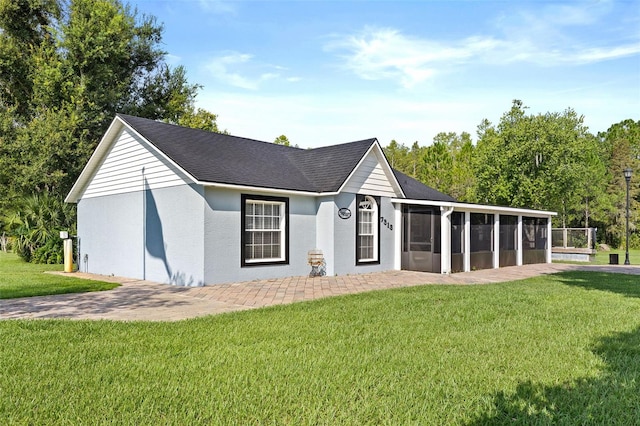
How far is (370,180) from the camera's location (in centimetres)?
1505

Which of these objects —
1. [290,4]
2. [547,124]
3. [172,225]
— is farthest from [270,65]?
[547,124]

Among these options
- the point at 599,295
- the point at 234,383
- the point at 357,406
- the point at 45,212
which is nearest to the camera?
the point at 357,406

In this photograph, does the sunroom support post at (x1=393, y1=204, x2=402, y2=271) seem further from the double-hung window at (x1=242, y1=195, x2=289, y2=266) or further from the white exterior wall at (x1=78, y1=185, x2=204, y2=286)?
the white exterior wall at (x1=78, y1=185, x2=204, y2=286)

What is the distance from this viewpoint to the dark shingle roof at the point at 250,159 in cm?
1212

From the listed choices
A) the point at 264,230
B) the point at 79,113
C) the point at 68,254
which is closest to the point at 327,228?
the point at 264,230

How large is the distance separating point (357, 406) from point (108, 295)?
26.2ft

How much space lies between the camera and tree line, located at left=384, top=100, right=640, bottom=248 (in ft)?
96.3

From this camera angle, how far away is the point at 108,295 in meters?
9.96

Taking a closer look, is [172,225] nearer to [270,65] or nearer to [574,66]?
[270,65]

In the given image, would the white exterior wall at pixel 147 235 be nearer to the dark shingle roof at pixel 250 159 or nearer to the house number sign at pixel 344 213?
the dark shingle roof at pixel 250 159

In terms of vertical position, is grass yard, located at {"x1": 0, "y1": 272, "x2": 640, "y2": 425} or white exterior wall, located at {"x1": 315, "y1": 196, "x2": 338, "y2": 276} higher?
white exterior wall, located at {"x1": 315, "y1": 196, "x2": 338, "y2": 276}

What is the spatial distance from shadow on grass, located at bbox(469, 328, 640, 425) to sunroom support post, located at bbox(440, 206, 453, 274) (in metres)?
10.3

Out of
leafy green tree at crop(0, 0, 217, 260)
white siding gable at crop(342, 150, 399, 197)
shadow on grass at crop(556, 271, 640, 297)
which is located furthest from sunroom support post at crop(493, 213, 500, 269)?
leafy green tree at crop(0, 0, 217, 260)

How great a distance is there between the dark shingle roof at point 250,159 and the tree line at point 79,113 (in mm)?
9056
